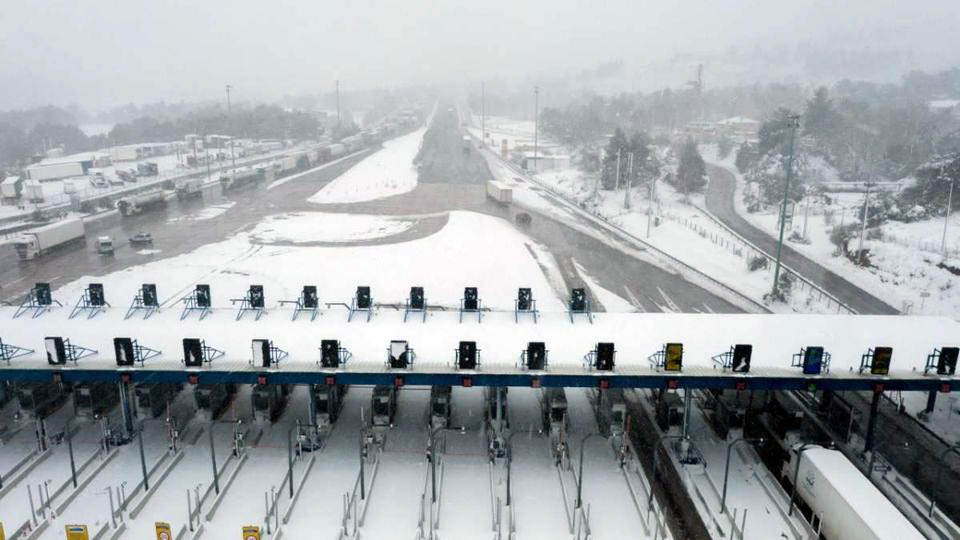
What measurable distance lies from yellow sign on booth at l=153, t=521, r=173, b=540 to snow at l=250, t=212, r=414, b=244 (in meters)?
43.5

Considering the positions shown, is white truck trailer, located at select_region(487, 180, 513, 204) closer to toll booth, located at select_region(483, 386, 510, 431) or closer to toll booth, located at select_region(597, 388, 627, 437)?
toll booth, located at select_region(597, 388, 627, 437)

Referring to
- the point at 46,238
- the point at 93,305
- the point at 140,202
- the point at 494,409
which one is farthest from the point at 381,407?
the point at 140,202

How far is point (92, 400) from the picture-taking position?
27672 mm

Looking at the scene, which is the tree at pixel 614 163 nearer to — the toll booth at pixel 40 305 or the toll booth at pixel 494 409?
the toll booth at pixel 494 409

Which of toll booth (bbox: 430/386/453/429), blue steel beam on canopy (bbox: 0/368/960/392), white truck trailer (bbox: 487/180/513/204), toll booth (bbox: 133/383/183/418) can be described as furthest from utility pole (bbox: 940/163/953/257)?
toll booth (bbox: 133/383/183/418)

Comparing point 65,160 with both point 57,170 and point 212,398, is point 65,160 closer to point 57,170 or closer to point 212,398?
point 57,170

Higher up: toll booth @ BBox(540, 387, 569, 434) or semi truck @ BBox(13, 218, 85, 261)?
semi truck @ BBox(13, 218, 85, 261)

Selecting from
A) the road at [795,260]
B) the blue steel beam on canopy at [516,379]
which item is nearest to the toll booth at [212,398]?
the blue steel beam on canopy at [516,379]

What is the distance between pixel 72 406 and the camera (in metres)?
28.8

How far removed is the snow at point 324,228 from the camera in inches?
2478

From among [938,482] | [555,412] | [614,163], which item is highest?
[614,163]

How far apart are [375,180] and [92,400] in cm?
7893

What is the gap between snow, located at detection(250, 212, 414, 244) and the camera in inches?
2478

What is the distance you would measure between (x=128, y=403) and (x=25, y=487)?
4263mm
